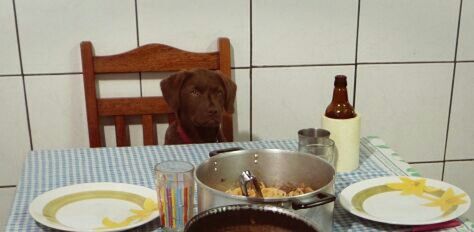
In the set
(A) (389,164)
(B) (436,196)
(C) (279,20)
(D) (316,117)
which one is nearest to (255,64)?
(C) (279,20)

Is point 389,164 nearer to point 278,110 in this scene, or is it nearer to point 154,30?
point 278,110

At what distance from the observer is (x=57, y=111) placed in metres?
1.53

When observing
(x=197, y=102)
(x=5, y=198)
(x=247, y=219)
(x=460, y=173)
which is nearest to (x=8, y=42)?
(x=5, y=198)

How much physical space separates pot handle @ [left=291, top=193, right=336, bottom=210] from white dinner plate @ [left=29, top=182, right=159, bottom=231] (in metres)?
0.27

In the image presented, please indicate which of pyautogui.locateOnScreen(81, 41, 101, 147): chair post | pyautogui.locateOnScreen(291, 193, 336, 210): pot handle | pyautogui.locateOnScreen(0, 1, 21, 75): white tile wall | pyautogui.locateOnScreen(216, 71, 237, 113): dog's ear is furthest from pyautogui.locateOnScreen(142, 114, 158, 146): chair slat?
pyautogui.locateOnScreen(291, 193, 336, 210): pot handle

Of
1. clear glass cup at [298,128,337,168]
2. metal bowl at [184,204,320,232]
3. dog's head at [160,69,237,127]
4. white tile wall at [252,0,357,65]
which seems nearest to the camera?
metal bowl at [184,204,320,232]

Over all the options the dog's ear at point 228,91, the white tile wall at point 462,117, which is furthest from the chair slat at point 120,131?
the white tile wall at point 462,117

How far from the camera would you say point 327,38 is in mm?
1583

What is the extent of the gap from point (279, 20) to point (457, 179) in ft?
2.86

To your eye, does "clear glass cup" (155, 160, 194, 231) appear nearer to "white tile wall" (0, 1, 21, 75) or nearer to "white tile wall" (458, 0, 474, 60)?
"white tile wall" (0, 1, 21, 75)

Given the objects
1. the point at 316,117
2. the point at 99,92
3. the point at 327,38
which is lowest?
the point at 316,117

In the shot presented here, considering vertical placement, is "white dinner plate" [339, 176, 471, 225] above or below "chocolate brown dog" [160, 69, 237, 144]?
below

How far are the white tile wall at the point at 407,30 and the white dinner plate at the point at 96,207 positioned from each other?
0.96m

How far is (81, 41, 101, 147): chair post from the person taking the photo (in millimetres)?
1422
